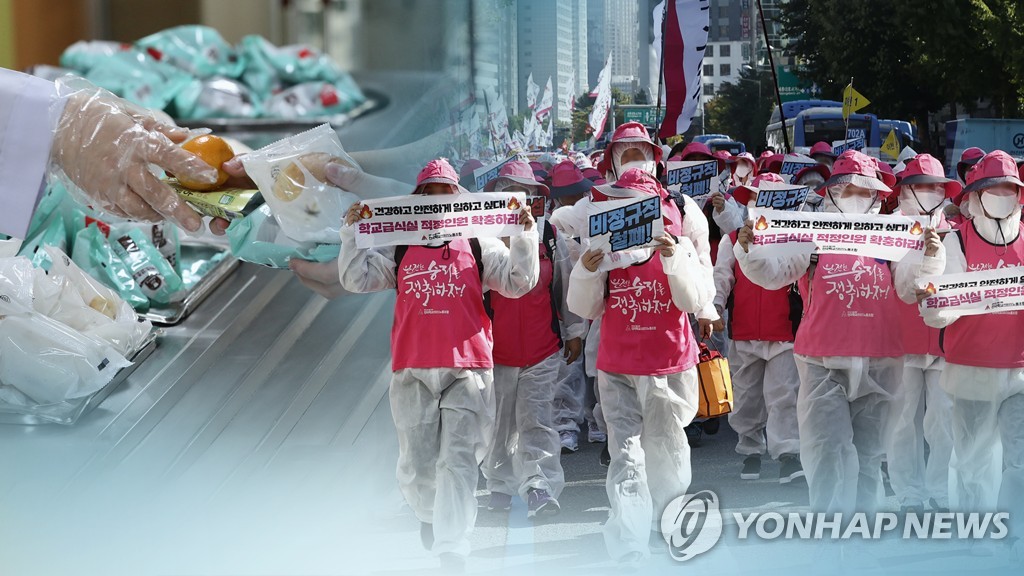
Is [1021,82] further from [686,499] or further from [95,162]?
[95,162]

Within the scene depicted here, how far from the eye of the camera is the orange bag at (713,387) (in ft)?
13.6

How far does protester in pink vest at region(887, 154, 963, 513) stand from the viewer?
4.34 m

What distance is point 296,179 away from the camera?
10.4 feet

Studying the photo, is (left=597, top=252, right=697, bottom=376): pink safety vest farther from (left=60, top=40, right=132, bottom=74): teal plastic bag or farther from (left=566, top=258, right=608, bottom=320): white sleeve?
(left=60, top=40, right=132, bottom=74): teal plastic bag

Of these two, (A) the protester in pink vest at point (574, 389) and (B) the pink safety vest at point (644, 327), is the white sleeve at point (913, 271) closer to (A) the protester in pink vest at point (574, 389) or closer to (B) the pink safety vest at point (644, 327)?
(B) the pink safety vest at point (644, 327)

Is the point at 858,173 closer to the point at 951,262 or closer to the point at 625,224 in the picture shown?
the point at 951,262

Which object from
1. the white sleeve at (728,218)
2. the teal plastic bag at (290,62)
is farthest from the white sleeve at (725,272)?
the teal plastic bag at (290,62)

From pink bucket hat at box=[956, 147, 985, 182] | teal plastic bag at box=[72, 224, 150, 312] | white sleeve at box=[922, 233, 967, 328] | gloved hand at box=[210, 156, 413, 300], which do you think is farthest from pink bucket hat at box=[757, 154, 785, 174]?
teal plastic bag at box=[72, 224, 150, 312]

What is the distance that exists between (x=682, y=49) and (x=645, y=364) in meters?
1.77

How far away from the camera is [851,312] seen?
386cm

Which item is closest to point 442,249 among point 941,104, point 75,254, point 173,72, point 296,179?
point 296,179

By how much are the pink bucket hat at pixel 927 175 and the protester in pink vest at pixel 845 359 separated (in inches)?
22.3

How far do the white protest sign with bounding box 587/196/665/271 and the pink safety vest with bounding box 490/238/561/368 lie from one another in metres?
0.86

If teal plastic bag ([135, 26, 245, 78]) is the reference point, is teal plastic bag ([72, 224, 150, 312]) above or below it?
below
